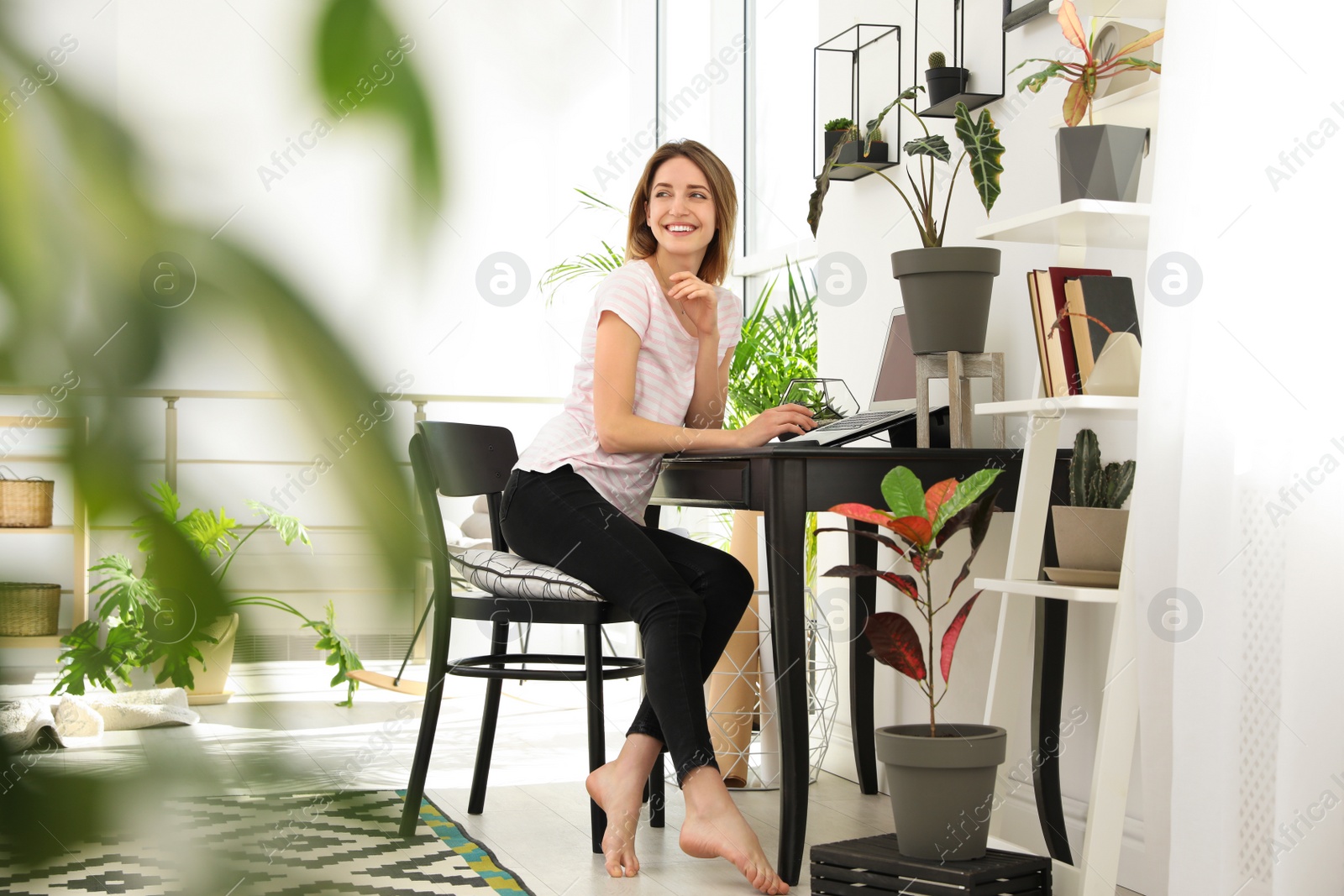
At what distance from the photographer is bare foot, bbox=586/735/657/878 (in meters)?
1.90

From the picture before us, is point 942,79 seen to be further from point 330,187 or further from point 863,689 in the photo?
point 330,187

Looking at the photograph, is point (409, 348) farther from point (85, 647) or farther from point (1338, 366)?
point (1338, 366)

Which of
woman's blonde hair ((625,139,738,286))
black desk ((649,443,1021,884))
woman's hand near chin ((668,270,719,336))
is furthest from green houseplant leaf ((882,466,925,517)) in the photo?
woman's blonde hair ((625,139,738,286))

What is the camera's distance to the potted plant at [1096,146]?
1.76 meters

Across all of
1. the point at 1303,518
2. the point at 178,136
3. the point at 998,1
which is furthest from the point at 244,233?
the point at 998,1

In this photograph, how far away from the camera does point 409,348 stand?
0.20 metres

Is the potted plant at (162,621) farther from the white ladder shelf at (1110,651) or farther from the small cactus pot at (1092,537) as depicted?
the small cactus pot at (1092,537)

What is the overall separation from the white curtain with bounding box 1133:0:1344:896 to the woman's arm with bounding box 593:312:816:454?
72cm

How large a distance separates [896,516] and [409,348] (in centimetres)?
159

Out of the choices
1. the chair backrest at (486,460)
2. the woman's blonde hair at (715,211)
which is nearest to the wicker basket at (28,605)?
the chair backrest at (486,460)

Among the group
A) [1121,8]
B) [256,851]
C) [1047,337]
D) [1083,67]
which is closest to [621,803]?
[1047,337]

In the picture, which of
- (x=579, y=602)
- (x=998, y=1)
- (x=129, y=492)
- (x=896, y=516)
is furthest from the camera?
(x=998, y=1)

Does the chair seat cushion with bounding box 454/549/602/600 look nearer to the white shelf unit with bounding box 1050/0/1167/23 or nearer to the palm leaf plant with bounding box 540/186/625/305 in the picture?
the palm leaf plant with bounding box 540/186/625/305

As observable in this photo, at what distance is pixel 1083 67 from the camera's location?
1813 mm
